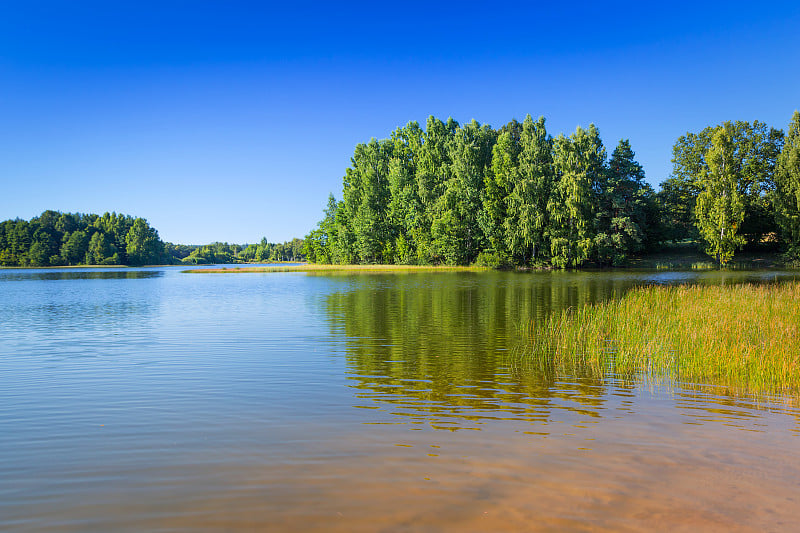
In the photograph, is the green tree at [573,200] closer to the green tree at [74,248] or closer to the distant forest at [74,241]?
the distant forest at [74,241]

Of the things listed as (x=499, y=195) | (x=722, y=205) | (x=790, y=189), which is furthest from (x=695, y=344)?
(x=790, y=189)

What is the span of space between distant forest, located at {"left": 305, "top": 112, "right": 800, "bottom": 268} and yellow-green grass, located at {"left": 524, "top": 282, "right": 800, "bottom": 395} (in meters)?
47.4

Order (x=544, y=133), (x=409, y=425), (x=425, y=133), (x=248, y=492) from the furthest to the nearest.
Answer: (x=425, y=133) < (x=544, y=133) < (x=409, y=425) < (x=248, y=492)

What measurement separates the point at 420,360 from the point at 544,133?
64.5 m

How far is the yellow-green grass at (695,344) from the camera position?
959 centimetres

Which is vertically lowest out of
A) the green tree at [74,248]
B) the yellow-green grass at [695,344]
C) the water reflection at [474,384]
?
the water reflection at [474,384]

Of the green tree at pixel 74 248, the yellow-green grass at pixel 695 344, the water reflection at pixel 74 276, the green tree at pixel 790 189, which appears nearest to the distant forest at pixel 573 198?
the green tree at pixel 790 189

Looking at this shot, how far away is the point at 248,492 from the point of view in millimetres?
5098

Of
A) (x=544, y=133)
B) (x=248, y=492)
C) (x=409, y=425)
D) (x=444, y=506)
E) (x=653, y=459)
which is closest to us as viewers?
(x=444, y=506)

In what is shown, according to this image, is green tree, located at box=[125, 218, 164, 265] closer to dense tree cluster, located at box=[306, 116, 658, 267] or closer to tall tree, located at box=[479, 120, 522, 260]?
dense tree cluster, located at box=[306, 116, 658, 267]

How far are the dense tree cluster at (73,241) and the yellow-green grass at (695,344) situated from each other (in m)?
165

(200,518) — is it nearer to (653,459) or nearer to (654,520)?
(654,520)

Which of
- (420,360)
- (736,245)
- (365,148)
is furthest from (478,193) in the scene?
(420,360)

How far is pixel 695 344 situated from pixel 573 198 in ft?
170
